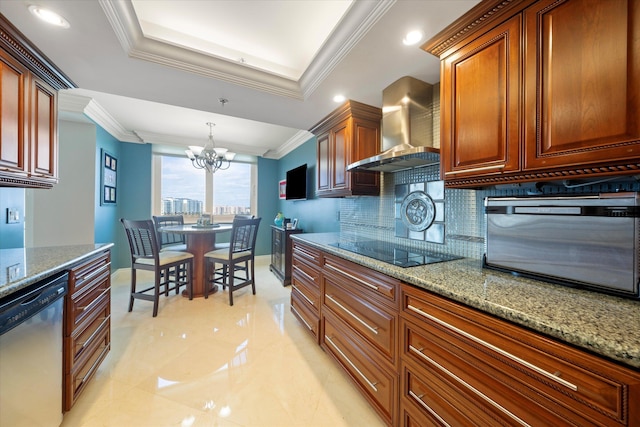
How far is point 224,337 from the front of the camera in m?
2.24

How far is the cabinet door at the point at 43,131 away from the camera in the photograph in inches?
61.8

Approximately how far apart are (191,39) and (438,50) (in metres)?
1.83

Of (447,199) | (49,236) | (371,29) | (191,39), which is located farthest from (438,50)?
(49,236)

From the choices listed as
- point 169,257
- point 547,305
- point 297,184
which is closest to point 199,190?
point 297,184

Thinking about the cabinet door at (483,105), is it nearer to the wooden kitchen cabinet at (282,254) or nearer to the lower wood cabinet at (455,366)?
the lower wood cabinet at (455,366)

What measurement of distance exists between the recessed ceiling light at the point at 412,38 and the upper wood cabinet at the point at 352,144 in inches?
32.9

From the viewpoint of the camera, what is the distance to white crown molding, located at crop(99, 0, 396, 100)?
1284 mm

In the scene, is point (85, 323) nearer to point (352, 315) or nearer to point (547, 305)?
point (352, 315)

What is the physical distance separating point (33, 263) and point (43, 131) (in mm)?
1029

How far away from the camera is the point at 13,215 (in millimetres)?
1828

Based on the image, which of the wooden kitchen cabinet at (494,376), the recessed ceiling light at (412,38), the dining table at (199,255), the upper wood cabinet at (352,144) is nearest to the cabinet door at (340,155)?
the upper wood cabinet at (352,144)

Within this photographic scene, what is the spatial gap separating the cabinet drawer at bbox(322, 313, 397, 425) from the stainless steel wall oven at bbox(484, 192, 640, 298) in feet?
2.80

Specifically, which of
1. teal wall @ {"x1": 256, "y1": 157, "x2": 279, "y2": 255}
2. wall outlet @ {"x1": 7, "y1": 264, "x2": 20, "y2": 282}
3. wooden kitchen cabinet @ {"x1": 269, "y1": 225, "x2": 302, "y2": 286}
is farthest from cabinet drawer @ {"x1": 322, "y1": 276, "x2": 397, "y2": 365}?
teal wall @ {"x1": 256, "y1": 157, "x2": 279, "y2": 255}

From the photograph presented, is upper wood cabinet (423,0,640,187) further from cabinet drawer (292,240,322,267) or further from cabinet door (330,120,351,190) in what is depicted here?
cabinet drawer (292,240,322,267)
